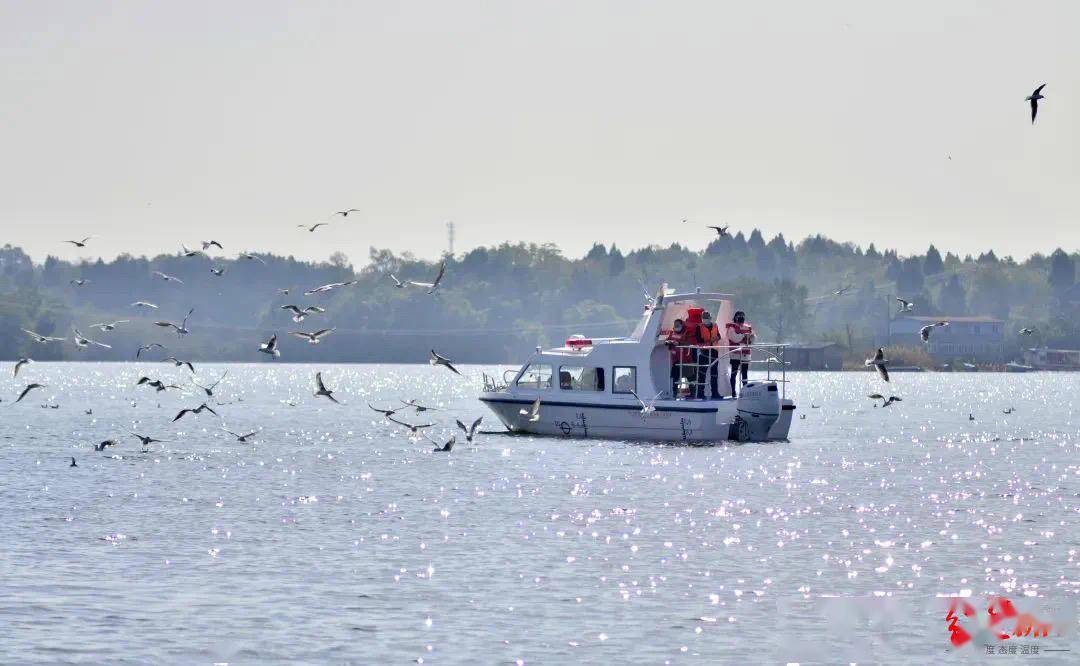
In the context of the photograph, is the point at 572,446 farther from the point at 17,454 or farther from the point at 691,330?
the point at 17,454

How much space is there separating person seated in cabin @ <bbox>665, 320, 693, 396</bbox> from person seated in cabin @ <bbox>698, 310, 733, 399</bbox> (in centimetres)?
55

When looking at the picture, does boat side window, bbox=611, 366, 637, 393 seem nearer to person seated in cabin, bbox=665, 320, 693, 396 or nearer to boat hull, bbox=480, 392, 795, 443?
boat hull, bbox=480, 392, 795, 443

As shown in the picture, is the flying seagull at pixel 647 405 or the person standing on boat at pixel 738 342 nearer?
the flying seagull at pixel 647 405

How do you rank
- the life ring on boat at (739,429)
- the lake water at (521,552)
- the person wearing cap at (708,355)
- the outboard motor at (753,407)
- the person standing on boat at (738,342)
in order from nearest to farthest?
the lake water at (521,552) → the person wearing cap at (708,355) → the person standing on boat at (738,342) → the outboard motor at (753,407) → the life ring on boat at (739,429)

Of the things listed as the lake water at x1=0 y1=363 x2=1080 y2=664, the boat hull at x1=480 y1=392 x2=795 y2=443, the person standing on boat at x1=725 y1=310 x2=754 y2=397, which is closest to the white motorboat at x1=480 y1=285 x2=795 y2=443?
the boat hull at x1=480 y1=392 x2=795 y2=443

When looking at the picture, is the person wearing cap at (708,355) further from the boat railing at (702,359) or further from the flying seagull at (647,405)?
the flying seagull at (647,405)

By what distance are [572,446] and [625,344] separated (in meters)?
5.63

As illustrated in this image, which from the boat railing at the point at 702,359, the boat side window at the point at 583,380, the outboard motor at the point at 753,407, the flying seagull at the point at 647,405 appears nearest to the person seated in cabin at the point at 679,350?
the boat railing at the point at 702,359

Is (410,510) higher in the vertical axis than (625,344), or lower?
lower

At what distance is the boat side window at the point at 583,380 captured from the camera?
71688 mm

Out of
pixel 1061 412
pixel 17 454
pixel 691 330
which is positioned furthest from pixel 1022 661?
pixel 1061 412

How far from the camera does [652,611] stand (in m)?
30.8

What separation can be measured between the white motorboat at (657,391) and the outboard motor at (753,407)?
42 millimetres

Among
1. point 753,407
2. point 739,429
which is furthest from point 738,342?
point 739,429
